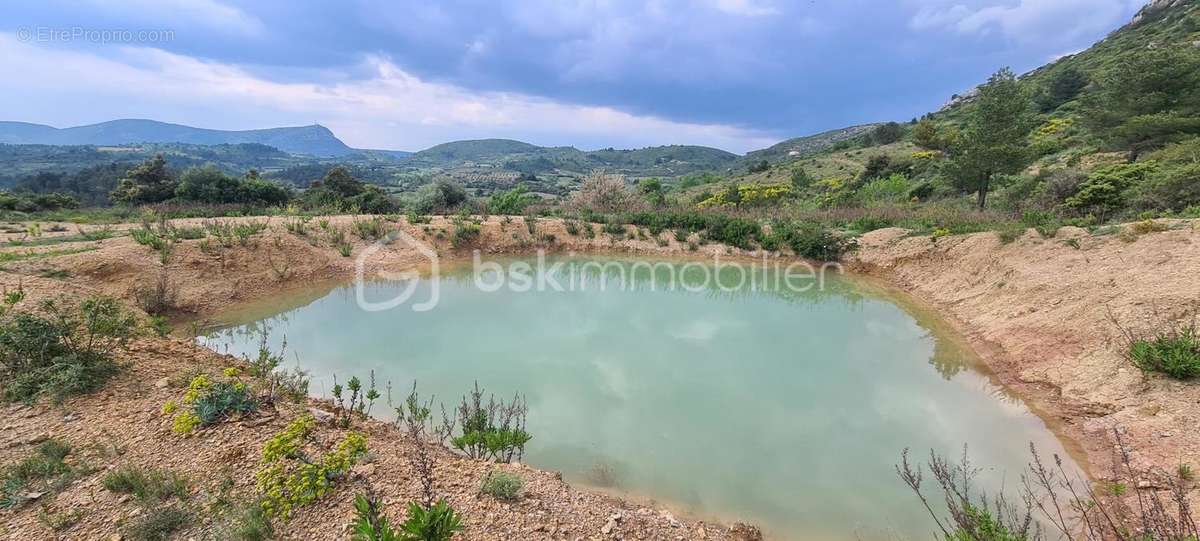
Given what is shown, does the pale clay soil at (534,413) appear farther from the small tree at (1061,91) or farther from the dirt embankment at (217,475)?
the small tree at (1061,91)

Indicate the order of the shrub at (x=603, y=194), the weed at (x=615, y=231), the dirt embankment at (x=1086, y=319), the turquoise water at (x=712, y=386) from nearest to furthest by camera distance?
the turquoise water at (x=712, y=386)
the dirt embankment at (x=1086, y=319)
the weed at (x=615, y=231)
the shrub at (x=603, y=194)

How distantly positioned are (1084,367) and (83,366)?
1258cm

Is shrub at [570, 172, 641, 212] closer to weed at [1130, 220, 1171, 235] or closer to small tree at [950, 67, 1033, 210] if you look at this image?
small tree at [950, 67, 1033, 210]

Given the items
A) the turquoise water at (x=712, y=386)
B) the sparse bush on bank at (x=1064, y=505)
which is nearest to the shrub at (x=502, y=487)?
the turquoise water at (x=712, y=386)

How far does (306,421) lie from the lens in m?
4.10

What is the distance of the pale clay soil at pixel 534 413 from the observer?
3.43 metres

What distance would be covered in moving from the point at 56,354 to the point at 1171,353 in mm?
12924

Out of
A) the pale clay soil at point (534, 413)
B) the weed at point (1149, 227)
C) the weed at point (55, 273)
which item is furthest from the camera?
the weed at point (1149, 227)

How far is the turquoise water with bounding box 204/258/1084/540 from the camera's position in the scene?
4.77 metres

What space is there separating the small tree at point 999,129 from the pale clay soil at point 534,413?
430 cm

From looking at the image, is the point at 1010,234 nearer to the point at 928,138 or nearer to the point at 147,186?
the point at 928,138

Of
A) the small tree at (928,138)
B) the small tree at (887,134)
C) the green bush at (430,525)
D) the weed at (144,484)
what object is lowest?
the weed at (144,484)

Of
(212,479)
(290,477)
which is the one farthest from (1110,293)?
(212,479)

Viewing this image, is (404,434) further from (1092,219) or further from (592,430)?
(1092,219)
